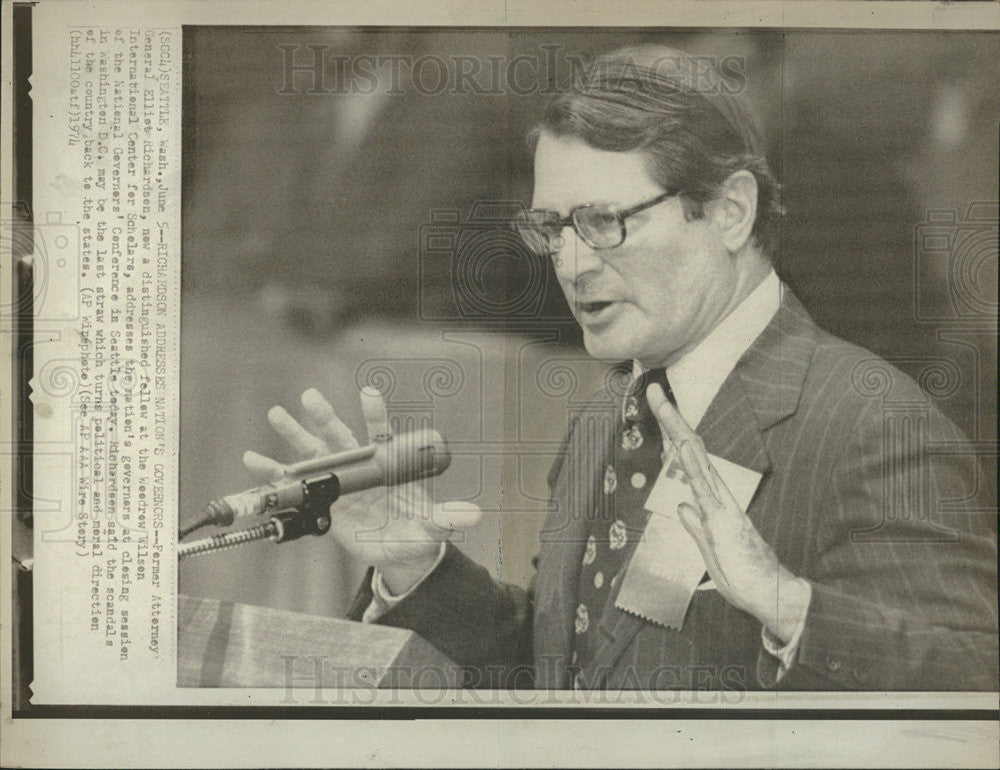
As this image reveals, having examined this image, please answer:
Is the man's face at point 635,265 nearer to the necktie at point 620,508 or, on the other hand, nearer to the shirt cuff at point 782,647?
the necktie at point 620,508

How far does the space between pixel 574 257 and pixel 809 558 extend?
84 cm

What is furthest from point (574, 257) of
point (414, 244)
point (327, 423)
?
point (327, 423)

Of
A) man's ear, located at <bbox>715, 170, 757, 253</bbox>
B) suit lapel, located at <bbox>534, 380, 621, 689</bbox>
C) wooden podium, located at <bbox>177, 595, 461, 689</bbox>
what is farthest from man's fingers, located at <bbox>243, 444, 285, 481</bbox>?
man's ear, located at <bbox>715, 170, 757, 253</bbox>

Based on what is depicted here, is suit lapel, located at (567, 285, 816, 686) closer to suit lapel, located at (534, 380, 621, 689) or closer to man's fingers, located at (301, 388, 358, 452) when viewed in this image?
suit lapel, located at (534, 380, 621, 689)

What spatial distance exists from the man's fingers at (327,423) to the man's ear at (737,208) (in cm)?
95

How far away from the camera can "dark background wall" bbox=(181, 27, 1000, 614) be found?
6.45ft

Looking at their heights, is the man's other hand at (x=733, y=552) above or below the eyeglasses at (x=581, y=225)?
below

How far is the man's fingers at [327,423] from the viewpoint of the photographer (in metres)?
1.97

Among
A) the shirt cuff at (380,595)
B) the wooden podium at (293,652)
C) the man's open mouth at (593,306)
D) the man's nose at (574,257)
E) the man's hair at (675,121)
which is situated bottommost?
the wooden podium at (293,652)

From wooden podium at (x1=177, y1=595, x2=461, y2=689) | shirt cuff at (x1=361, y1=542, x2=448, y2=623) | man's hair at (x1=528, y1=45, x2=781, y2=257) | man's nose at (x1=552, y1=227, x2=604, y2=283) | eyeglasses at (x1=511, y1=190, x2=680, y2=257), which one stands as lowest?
wooden podium at (x1=177, y1=595, x2=461, y2=689)

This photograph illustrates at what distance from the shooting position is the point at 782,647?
6.31ft

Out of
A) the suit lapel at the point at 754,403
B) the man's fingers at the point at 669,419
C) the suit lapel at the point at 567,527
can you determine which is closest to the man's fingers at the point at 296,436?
the suit lapel at the point at 567,527

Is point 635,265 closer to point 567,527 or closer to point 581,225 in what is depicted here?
point 581,225

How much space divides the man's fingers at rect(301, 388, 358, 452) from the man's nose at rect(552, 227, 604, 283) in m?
0.60
